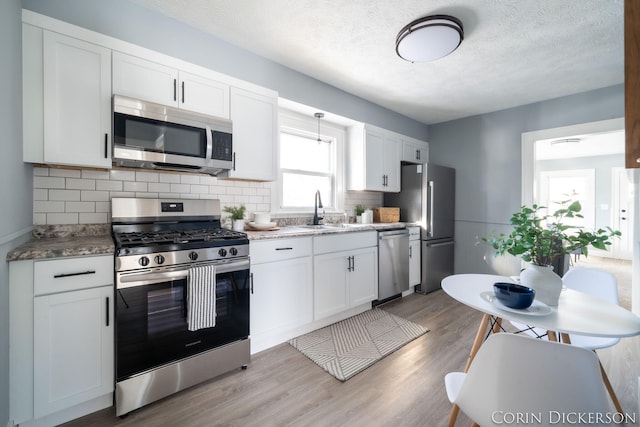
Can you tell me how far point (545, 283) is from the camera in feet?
4.22

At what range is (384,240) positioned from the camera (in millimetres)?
3238

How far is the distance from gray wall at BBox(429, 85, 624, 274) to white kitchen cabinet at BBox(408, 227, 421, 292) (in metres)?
0.88

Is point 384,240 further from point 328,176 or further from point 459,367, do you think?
point 459,367

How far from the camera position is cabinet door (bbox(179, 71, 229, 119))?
204 cm

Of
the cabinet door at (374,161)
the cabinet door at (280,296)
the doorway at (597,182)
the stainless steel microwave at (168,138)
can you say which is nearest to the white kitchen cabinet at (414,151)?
the cabinet door at (374,161)

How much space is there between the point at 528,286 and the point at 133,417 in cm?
232

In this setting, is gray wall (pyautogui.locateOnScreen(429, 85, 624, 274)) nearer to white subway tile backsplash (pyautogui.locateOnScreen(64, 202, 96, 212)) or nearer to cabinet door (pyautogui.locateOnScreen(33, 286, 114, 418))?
cabinet door (pyautogui.locateOnScreen(33, 286, 114, 418))

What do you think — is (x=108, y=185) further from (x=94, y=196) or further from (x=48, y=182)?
(x=48, y=182)

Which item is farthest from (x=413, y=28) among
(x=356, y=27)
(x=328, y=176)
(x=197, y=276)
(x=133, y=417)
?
(x=133, y=417)

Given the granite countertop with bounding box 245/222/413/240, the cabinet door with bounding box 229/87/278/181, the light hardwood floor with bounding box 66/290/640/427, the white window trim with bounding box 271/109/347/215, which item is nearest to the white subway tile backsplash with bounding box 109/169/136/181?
the cabinet door with bounding box 229/87/278/181

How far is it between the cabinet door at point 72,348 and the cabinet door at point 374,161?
299 centimetres

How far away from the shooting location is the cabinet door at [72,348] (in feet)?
4.48

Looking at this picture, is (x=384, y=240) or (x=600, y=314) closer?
(x=600, y=314)

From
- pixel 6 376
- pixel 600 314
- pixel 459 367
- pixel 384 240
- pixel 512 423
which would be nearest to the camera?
pixel 512 423
